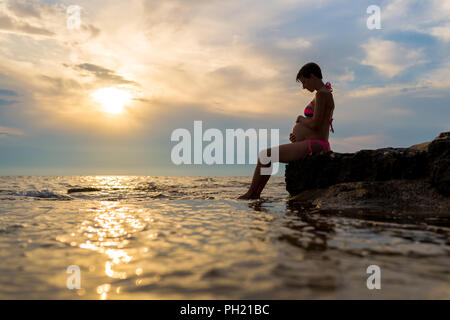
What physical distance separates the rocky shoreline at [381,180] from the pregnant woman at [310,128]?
0.78 ft

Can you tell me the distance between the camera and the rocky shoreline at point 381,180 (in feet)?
12.8

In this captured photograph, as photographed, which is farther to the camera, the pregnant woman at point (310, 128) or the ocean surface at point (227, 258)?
the pregnant woman at point (310, 128)

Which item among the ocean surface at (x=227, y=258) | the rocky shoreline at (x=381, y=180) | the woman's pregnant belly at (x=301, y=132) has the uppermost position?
the woman's pregnant belly at (x=301, y=132)

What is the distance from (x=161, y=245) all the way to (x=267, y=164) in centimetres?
373

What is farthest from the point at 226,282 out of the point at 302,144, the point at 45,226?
the point at 302,144

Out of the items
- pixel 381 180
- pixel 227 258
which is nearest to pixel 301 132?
pixel 381 180

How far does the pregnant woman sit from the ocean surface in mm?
2531

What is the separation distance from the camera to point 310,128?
17.7ft

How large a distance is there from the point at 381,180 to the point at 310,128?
1.42m

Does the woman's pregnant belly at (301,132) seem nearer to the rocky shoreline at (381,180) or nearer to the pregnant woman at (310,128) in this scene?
the pregnant woman at (310,128)

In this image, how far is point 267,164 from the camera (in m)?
5.62

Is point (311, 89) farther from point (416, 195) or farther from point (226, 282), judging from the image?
point (226, 282)

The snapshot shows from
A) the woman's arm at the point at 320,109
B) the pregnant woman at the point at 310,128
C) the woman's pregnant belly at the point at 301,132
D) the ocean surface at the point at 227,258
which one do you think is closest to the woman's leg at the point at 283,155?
the pregnant woman at the point at 310,128
